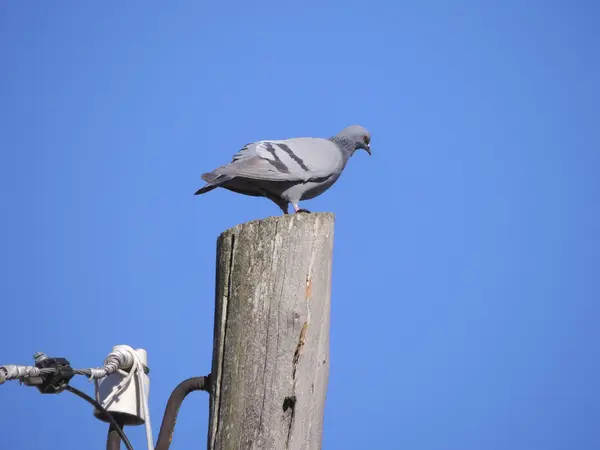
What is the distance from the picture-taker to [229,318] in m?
3.97

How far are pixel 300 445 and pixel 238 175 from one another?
2.92 metres

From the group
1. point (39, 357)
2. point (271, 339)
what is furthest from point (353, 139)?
point (39, 357)

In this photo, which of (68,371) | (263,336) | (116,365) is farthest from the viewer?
(116,365)

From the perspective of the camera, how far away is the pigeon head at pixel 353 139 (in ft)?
26.8

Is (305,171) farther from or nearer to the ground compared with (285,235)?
farther from the ground

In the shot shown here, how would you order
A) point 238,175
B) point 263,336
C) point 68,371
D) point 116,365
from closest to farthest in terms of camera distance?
point 68,371
point 263,336
point 116,365
point 238,175

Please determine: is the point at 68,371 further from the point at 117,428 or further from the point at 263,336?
the point at 263,336

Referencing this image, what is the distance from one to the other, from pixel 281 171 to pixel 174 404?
265 cm

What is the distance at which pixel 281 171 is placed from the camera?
6.52 m

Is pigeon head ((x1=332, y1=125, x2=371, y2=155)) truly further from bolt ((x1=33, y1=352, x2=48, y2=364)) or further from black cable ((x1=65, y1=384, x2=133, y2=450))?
bolt ((x1=33, y1=352, x2=48, y2=364))

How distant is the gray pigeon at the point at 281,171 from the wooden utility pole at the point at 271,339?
2443mm

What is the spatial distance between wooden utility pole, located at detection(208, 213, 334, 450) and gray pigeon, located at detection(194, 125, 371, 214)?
8.02 feet

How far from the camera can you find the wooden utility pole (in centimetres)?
386

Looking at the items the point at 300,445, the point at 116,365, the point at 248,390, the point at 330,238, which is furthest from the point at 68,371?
the point at 330,238
